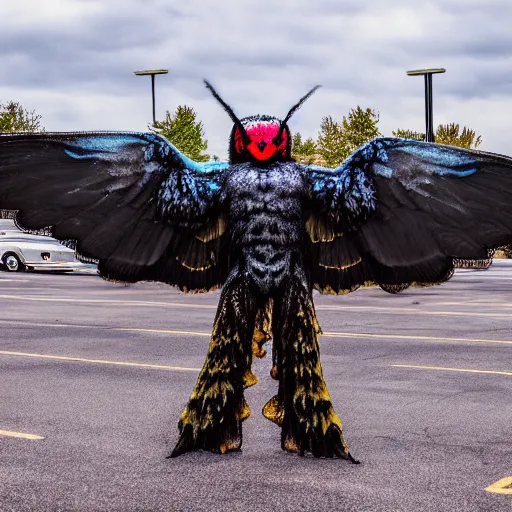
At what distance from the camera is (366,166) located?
5.62 metres

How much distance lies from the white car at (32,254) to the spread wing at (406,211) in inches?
917

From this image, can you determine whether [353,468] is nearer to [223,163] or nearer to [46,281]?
[223,163]

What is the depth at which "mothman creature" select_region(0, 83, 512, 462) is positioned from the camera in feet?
18.4

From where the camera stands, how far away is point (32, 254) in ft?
95.3

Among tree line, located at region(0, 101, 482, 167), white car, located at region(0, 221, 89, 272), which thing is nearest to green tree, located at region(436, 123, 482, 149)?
tree line, located at region(0, 101, 482, 167)

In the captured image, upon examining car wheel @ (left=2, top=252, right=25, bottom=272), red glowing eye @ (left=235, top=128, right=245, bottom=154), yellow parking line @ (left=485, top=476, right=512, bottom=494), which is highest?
red glowing eye @ (left=235, top=128, right=245, bottom=154)

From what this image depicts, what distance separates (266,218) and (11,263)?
25100 mm

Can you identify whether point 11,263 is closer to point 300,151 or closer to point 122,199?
point 300,151

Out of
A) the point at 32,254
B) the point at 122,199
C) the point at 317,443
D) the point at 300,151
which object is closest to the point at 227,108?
the point at 122,199

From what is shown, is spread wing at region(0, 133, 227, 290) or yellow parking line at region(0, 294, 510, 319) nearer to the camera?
spread wing at region(0, 133, 227, 290)

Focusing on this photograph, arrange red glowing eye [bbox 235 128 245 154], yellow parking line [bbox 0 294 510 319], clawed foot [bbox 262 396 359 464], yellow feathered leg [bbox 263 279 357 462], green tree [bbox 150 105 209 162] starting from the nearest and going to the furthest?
red glowing eye [bbox 235 128 245 154] → yellow feathered leg [bbox 263 279 357 462] → clawed foot [bbox 262 396 359 464] → yellow parking line [bbox 0 294 510 319] → green tree [bbox 150 105 209 162]

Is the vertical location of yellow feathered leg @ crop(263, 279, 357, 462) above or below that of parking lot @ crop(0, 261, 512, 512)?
above

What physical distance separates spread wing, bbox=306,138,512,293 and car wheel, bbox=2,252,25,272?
2488 centimetres

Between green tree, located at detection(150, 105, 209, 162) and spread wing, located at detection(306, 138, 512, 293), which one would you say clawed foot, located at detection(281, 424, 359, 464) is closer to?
spread wing, located at detection(306, 138, 512, 293)
